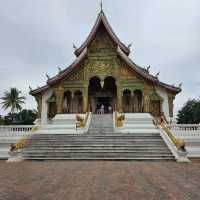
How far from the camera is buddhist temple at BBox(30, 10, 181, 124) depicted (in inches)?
691

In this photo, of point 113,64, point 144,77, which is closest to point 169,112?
point 144,77

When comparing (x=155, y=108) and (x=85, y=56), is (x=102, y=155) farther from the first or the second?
(x=155, y=108)

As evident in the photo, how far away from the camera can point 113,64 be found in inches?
704

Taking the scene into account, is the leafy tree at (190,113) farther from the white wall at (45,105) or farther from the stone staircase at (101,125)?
the white wall at (45,105)

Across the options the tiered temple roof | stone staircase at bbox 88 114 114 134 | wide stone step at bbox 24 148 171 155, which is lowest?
wide stone step at bbox 24 148 171 155

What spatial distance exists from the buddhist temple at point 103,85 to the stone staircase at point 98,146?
5869mm

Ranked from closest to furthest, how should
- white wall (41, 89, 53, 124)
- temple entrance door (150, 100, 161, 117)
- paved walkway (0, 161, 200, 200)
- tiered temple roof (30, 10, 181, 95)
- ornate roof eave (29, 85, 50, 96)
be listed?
paved walkway (0, 161, 200, 200) → tiered temple roof (30, 10, 181, 95) → temple entrance door (150, 100, 161, 117) → white wall (41, 89, 53, 124) → ornate roof eave (29, 85, 50, 96)

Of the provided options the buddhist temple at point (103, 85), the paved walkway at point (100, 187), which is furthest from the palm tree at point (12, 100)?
the paved walkway at point (100, 187)

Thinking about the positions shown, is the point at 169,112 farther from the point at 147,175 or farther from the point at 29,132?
the point at 147,175

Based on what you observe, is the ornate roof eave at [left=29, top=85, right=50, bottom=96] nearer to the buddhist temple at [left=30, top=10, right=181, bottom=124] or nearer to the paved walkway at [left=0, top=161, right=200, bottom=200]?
the buddhist temple at [left=30, top=10, right=181, bottom=124]

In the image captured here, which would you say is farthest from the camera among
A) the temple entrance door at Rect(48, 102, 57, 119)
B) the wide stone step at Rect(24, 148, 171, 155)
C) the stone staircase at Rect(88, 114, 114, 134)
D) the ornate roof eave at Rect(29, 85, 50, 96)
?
the temple entrance door at Rect(48, 102, 57, 119)

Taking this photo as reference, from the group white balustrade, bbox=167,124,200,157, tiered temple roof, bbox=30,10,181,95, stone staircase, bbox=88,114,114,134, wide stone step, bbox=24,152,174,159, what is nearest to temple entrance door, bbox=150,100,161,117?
tiered temple roof, bbox=30,10,181,95

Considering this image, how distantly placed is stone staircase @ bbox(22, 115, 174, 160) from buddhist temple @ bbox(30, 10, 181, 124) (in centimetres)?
587

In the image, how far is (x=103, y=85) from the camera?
18891mm
